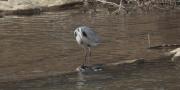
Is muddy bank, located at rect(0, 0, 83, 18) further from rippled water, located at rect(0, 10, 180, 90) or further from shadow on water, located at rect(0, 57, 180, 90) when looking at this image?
shadow on water, located at rect(0, 57, 180, 90)

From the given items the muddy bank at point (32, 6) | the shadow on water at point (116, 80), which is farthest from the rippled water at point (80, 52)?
the muddy bank at point (32, 6)

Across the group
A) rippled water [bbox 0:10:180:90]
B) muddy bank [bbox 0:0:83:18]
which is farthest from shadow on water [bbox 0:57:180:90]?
muddy bank [bbox 0:0:83:18]

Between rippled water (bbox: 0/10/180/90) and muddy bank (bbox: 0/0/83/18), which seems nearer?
rippled water (bbox: 0/10/180/90)

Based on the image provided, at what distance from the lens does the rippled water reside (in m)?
9.50

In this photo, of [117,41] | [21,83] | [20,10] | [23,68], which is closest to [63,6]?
[20,10]

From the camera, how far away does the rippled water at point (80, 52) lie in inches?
374

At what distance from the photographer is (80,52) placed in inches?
512

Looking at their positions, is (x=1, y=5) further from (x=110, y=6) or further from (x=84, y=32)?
(x=84, y=32)

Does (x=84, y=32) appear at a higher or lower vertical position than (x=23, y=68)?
higher

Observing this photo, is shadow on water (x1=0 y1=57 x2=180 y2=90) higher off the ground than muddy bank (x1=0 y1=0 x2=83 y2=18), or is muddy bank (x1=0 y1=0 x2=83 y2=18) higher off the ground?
muddy bank (x1=0 y1=0 x2=83 y2=18)

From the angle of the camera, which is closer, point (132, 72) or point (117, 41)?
point (132, 72)

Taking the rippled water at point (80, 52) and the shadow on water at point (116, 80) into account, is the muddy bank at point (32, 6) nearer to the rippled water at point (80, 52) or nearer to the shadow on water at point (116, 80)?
the rippled water at point (80, 52)

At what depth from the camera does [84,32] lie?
10.9m

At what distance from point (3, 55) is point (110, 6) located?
10.4 metres
